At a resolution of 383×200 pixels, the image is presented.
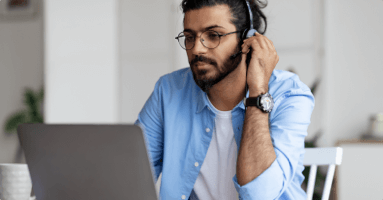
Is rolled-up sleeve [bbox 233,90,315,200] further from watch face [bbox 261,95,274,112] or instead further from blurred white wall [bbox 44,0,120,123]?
blurred white wall [bbox 44,0,120,123]

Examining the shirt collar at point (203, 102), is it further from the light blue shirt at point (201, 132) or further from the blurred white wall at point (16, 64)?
the blurred white wall at point (16, 64)

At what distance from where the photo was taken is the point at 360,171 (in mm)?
2701

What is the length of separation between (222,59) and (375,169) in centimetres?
216

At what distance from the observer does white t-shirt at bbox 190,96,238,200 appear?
1122mm

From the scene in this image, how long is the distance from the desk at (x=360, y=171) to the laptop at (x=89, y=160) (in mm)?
2551

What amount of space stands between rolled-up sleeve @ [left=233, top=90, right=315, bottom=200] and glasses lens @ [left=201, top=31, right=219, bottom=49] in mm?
289

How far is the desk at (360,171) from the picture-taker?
2650mm

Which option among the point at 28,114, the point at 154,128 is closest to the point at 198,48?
the point at 154,128

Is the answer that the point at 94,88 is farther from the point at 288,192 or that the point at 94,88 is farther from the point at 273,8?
the point at 288,192

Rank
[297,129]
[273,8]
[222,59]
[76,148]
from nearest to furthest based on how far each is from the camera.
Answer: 1. [76,148]
2. [297,129]
3. [222,59]
4. [273,8]

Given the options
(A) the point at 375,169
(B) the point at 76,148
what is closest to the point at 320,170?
(A) the point at 375,169

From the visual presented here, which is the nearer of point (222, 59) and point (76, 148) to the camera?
point (76, 148)

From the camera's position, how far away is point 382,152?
2.66 meters

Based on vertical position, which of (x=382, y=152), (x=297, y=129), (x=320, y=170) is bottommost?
(x=320, y=170)
